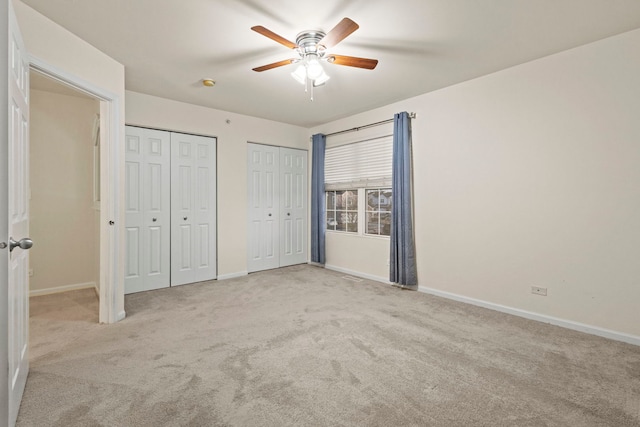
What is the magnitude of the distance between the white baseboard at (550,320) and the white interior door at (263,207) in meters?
2.61

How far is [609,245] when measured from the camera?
2.65 metres

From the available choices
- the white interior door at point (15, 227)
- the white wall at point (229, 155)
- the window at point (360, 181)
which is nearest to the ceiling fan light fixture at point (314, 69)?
the white interior door at point (15, 227)

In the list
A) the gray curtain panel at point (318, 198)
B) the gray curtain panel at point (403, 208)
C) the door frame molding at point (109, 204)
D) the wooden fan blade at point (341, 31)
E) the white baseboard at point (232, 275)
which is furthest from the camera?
the gray curtain panel at point (318, 198)

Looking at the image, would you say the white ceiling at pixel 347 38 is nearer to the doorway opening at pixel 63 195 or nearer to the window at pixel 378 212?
the doorway opening at pixel 63 195

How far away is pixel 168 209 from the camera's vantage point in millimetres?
4152

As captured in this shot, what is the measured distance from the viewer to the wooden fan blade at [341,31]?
1943 millimetres

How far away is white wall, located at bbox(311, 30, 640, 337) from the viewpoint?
8.48 ft

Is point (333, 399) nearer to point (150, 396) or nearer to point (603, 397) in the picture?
point (150, 396)

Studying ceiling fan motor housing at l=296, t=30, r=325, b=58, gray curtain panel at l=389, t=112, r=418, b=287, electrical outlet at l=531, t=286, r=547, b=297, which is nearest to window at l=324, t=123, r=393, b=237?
gray curtain panel at l=389, t=112, r=418, b=287

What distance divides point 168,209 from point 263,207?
1438 mm

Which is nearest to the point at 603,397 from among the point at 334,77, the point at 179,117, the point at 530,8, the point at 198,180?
the point at 530,8

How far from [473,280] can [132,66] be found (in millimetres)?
4201

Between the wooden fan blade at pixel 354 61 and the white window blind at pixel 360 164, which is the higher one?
the wooden fan blade at pixel 354 61

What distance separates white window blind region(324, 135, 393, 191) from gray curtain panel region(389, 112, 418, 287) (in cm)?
28
